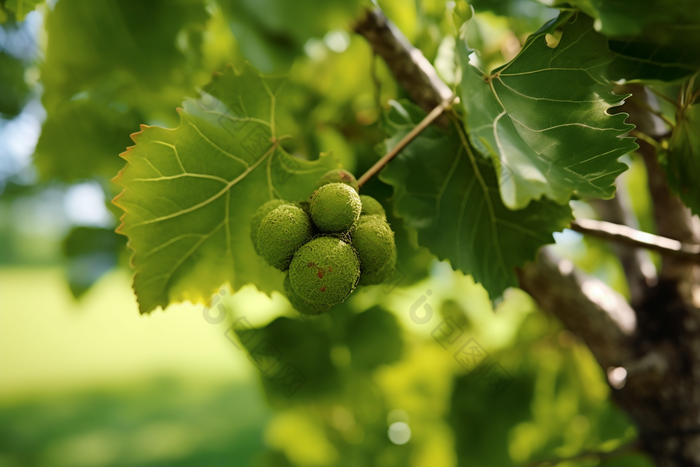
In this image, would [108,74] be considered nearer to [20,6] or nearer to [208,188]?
[20,6]

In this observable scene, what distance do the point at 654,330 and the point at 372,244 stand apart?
1116 millimetres

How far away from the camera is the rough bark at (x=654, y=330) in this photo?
1357 mm

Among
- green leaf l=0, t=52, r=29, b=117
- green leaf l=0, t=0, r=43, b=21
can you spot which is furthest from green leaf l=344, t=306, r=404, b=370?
green leaf l=0, t=52, r=29, b=117

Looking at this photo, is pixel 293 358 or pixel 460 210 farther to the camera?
pixel 293 358

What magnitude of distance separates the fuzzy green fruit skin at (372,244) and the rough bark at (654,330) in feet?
2.22

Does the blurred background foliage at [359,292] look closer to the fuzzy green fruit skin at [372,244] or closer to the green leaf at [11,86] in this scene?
the green leaf at [11,86]

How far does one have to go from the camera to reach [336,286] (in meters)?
0.73

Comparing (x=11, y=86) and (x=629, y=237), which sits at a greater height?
(x=11, y=86)

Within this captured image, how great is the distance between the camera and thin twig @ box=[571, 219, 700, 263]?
1.11m

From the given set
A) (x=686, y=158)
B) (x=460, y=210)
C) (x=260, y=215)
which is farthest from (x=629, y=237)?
(x=260, y=215)

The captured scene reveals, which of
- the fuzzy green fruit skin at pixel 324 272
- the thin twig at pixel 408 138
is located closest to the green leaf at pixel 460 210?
the thin twig at pixel 408 138

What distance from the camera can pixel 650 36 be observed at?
2.72 feet

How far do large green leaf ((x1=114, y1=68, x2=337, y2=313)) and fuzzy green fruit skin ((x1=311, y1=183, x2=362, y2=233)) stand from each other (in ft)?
0.68

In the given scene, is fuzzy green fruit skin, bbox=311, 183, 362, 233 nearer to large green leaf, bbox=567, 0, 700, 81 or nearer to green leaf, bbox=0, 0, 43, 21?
large green leaf, bbox=567, 0, 700, 81
